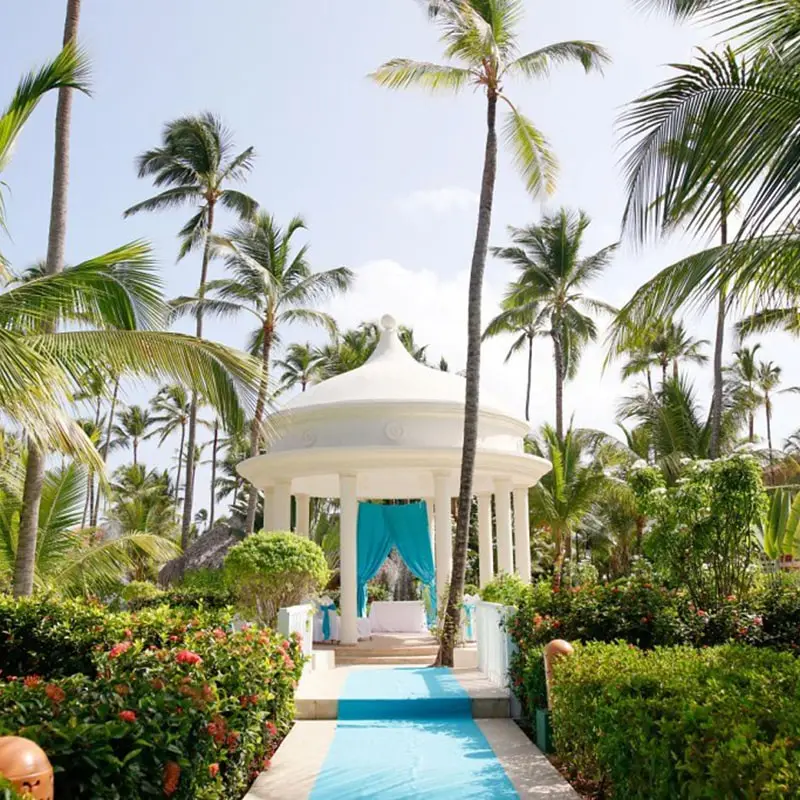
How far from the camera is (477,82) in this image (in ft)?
48.3

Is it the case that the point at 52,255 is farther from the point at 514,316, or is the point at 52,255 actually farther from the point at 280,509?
the point at 514,316

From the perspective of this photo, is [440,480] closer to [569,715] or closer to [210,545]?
[569,715]

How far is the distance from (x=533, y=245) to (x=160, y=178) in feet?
48.5

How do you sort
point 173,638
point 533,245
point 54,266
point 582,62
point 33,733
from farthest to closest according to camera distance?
point 533,245 < point 582,62 < point 54,266 < point 173,638 < point 33,733

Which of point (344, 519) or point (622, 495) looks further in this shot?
point (622, 495)

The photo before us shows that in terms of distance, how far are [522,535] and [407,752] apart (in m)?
12.2

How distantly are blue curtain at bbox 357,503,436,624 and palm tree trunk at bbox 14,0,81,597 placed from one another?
10.6m

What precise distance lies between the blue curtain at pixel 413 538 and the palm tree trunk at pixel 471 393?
736cm

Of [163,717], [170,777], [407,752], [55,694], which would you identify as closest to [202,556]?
[407,752]

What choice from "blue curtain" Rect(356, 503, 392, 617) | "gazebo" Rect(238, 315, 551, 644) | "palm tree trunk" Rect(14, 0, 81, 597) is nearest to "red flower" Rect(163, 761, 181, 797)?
"palm tree trunk" Rect(14, 0, 81, 597)

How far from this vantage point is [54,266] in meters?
12.2

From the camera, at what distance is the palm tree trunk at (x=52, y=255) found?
11.8 meters

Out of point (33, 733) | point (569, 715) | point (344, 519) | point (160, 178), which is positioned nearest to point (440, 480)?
point (344, 519)

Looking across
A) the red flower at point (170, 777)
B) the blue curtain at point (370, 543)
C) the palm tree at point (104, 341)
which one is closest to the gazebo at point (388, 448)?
the blue curtain at point (370, 543)
